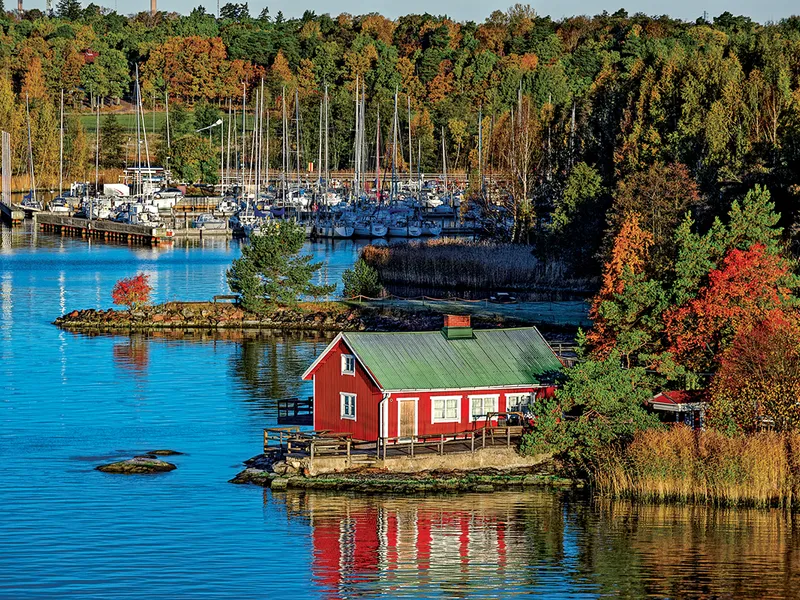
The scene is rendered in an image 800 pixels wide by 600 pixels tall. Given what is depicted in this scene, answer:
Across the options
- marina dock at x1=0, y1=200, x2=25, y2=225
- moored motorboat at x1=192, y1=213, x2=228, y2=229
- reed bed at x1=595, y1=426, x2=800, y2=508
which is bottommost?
reed bed at x1=595, y1=426, x2=800, y2=508

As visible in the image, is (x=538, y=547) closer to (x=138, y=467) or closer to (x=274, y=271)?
(x=138, y=467)

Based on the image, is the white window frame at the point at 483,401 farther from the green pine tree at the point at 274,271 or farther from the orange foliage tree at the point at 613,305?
the green pine tree at the point at 274,271

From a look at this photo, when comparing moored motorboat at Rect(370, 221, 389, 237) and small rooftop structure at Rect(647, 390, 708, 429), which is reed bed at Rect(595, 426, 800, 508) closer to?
small rooftop structure at Rect(647, 390, 708, 429)

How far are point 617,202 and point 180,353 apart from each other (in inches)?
1042

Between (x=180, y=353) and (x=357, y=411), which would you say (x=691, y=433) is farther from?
(x=180, y=353)

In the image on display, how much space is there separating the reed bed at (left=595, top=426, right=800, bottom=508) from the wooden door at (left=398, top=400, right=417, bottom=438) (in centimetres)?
721

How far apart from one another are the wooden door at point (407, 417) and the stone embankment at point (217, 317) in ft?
128

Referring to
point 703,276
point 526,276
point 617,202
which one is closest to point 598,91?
point 526,276

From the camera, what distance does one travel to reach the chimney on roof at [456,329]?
2122 inches

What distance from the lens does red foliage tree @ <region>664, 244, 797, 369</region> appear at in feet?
172

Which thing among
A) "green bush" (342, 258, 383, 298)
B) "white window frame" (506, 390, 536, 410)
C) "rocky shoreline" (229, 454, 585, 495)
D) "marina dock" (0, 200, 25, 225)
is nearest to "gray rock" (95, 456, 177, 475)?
"rocky shoreline" (229, 454, 585, 495)

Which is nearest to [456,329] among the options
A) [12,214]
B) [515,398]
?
[515,398]

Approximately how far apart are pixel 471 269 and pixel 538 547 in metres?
59.3

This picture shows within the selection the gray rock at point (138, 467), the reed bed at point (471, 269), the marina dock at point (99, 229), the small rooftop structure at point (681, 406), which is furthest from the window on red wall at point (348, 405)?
the marina dock at point (99, 229)
